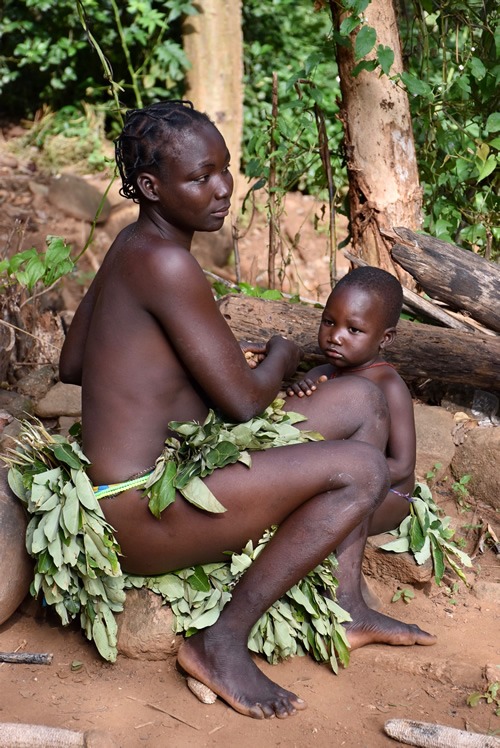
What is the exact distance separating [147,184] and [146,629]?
136 cm

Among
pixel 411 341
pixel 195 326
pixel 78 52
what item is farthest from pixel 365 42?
pixel 78 52

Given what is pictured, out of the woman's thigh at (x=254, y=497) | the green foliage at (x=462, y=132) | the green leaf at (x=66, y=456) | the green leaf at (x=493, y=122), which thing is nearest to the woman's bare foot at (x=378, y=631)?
the woman's thigh at (x=254, y=497)

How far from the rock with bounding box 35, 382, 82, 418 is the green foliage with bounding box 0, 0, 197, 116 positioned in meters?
4.85

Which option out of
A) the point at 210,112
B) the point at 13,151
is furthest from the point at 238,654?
the point at 13,151

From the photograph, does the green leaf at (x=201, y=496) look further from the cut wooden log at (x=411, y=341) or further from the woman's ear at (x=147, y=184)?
the cut wooden log at (x=411, y=341)

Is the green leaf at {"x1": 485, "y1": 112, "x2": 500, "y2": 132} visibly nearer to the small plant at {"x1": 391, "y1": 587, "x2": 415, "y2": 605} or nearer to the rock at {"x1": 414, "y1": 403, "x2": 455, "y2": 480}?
the rock at {"x1": 414, "y1": 403, "x2": 455, "y2": 480}

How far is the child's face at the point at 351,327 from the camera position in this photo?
3.30 meters

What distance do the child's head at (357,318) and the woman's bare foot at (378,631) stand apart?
3.06 ft

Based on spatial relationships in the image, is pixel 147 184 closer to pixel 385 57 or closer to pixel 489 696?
pixel 489 696

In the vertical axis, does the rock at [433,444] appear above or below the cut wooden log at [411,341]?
below

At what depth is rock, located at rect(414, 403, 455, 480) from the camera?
409cm

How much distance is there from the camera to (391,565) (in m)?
3.35

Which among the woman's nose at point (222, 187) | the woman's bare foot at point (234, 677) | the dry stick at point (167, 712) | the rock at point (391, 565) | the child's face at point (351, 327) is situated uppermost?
the woman's nose at point (222, 187)

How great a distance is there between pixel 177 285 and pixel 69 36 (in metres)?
7.24
